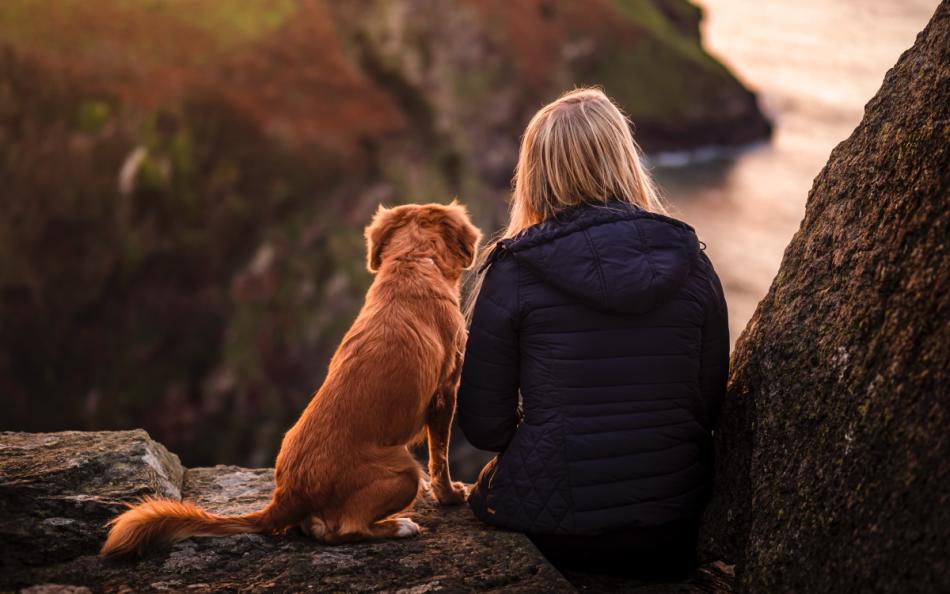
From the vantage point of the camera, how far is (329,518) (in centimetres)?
430

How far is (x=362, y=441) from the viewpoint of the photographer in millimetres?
4238

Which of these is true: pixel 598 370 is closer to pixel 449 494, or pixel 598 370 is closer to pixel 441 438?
pixel 441 438

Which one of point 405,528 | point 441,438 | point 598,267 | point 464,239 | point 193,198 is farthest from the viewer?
point 193,198

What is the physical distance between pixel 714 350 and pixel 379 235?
215cm

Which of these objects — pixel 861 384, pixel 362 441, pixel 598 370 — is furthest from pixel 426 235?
pixel 861 384

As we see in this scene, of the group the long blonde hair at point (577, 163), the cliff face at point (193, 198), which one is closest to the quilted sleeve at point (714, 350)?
the long blonde hair at point (577, 163)

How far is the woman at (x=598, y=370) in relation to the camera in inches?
152

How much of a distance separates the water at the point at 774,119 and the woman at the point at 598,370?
29.2 metres

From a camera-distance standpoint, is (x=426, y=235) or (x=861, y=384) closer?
(x=861, y=384)

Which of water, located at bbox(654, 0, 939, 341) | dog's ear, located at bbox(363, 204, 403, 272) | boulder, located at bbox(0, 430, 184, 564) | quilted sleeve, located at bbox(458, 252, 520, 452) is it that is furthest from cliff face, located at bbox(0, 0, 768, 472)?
quilted sleeve, located at bbox(458, 252, 520, 452)

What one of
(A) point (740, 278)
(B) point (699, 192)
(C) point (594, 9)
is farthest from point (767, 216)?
(C) point (594, 9)

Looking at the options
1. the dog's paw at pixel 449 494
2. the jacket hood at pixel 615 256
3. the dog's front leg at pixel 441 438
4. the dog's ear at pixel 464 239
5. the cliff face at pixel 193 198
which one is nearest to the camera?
the jacket hood at pixel 615 256

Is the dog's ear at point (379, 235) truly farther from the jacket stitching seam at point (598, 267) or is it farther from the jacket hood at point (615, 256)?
the jacket stitching seam at point (598, 267)

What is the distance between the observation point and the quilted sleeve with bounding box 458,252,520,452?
13.2ft
